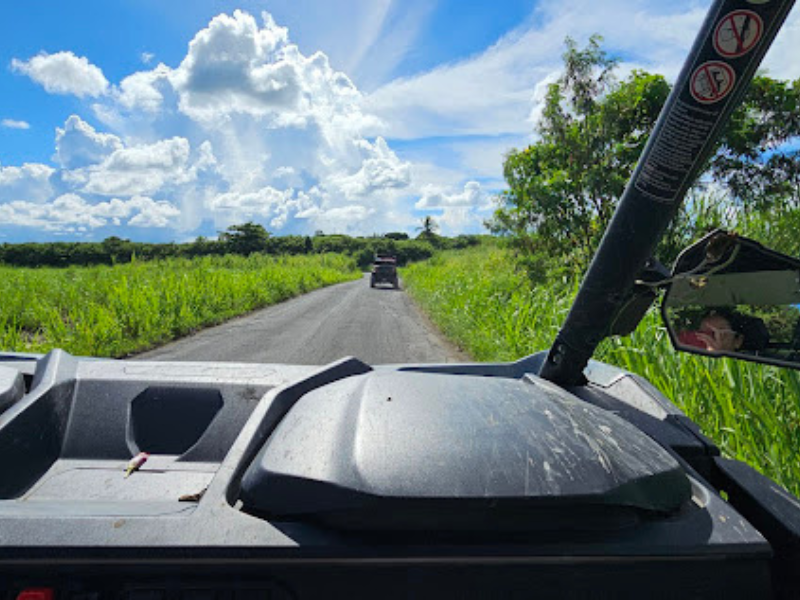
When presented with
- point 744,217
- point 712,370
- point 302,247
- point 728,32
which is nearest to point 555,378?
point 728,32

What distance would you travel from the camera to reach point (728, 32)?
2.80ft

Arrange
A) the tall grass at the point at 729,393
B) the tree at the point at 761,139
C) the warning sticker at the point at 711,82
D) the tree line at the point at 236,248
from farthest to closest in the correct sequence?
1. the tree line at the point at 236,248
2. the tree at the point at 761,139
3. the tall grass at the point at 729,393
4. the warning sticker at the point at 711,82

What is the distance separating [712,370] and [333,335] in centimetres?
763

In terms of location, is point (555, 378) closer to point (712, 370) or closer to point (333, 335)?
point (712, 370)

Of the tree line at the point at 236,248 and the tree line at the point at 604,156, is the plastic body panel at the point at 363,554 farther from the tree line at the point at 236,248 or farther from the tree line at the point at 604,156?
the tree line at the point at 236,248

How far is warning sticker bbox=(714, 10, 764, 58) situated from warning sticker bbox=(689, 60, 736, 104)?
0.02 m

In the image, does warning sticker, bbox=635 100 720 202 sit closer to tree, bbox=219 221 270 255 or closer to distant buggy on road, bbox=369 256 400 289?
distant buggy on road, bbox=369 256 400 289

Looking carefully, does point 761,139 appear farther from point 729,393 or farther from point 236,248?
point 236,248

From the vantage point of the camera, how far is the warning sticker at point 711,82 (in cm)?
88

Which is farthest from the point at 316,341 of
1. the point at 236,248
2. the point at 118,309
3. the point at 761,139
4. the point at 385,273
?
the point at 236,248

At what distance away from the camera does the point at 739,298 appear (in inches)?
39.9

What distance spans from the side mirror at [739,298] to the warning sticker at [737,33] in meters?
0.30

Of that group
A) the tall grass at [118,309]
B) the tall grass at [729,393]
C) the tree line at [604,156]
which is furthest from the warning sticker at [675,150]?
the tall grass at [118,309]

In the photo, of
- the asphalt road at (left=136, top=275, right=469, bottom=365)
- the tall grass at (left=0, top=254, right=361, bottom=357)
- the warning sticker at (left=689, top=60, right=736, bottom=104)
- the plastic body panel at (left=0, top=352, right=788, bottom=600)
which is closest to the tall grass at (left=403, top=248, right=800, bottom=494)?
the plastic body panel at (left=0, top=352, right=788, bottom=600)
